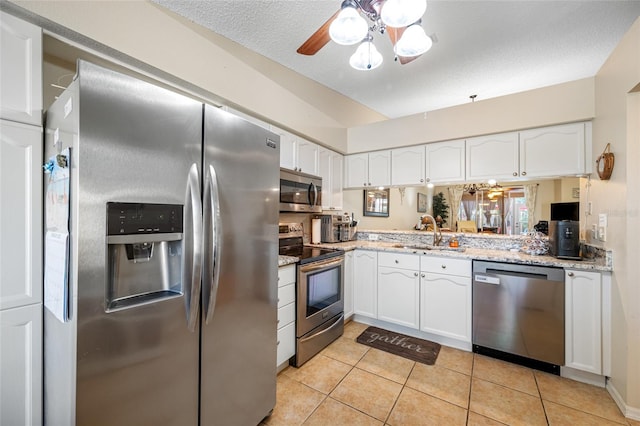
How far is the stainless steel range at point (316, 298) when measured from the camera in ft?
7.21

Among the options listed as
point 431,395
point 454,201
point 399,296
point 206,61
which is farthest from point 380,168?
point 454,201

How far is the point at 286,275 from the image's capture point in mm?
2074

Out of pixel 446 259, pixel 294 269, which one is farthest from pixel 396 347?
pixel 294 269

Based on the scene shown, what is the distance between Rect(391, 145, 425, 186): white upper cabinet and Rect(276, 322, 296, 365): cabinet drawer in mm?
2040

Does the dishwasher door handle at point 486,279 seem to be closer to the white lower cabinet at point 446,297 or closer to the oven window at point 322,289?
the white lower cabinet at point 446,297

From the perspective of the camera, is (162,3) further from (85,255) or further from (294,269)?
(294,269)

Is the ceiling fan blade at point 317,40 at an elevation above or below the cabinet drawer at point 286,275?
above

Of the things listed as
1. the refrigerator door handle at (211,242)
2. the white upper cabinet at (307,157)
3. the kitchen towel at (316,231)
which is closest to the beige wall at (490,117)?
the white upper cabinet at (307,157)

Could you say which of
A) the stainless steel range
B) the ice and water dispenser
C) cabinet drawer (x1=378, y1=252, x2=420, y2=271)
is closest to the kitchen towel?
the stainless steel range

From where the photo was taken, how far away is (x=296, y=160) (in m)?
2.77

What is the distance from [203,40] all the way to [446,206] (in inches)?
213

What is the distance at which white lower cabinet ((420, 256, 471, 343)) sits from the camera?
8.09ft

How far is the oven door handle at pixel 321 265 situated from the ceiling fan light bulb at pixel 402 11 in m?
1.73

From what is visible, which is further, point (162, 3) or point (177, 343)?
point (162, 3)
